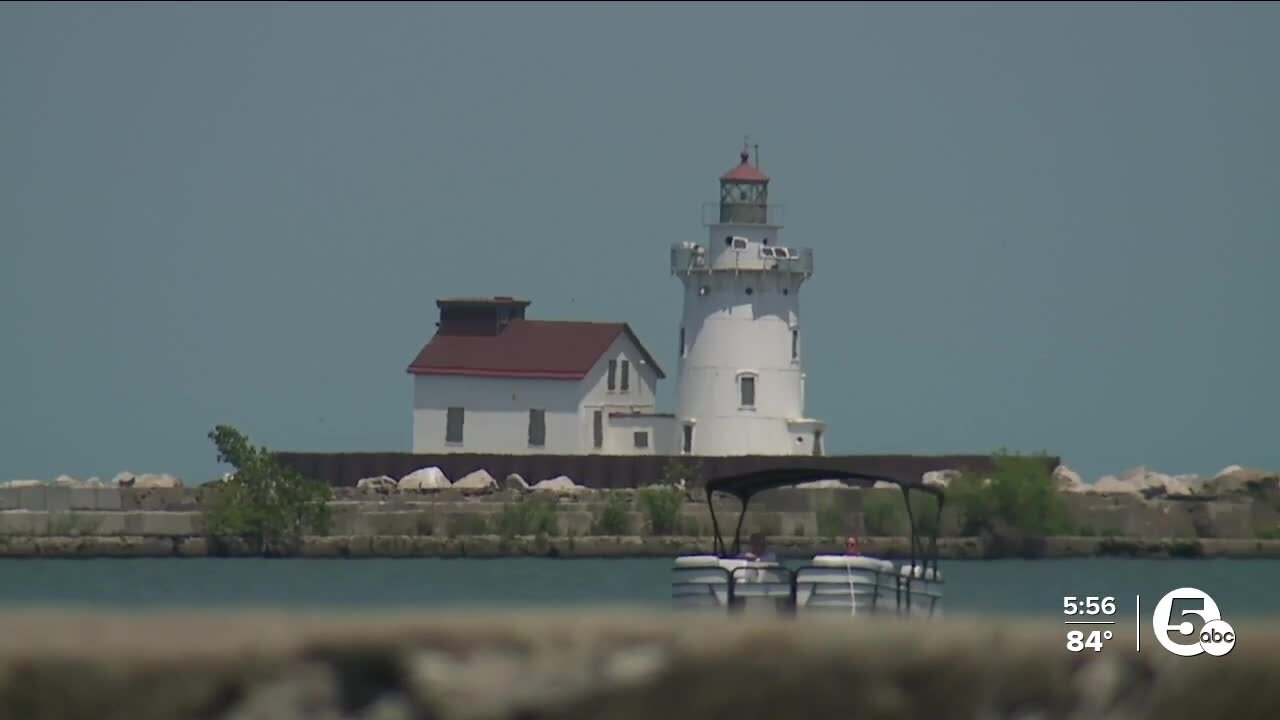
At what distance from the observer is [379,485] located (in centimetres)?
5384

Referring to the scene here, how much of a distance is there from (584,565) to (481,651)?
42.1 m

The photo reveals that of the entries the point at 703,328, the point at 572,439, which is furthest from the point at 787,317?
the point at 572,439

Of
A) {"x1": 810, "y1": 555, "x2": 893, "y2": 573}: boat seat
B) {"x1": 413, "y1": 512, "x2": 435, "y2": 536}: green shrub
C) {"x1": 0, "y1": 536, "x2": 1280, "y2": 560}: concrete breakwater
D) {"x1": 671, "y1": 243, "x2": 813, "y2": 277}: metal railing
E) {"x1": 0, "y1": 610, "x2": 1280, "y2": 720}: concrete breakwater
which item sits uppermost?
{"x1": 671, "y1": 243, "x2": 813, "y2": 277}: metal railing

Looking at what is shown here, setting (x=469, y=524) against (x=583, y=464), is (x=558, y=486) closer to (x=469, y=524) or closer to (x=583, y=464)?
(x=583, y=464)

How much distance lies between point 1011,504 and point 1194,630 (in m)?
46.6

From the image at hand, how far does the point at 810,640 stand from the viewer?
4020 millimetres

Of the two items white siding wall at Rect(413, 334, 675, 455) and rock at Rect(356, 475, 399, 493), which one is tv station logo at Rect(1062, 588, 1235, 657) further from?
white siding wall at Rect(413, 334, 675, 455)

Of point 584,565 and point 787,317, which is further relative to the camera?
point 787,317

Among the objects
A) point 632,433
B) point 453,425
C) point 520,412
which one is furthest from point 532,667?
point 632,433

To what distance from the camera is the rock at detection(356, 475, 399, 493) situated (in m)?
53.5

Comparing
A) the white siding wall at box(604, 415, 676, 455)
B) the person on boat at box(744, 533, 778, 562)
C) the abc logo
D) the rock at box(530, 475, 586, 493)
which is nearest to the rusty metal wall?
the rock at box(530, 475, 586, 493)

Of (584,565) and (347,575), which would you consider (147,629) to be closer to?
(347,575)

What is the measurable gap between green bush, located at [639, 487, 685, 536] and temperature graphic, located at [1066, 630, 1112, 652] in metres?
45.1

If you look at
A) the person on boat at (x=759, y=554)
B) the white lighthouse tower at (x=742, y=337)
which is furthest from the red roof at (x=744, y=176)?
the person on boat at (x=759, y=554)
